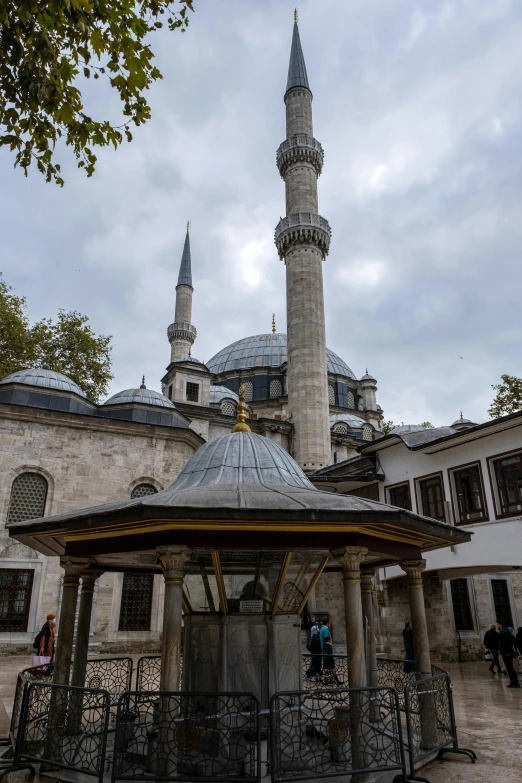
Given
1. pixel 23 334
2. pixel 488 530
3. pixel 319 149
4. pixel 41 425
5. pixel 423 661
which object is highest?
pixel 319 149

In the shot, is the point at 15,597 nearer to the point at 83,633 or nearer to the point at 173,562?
the point at 83,633

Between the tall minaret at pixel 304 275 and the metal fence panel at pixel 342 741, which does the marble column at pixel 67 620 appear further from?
the tall minaret at pixel 304 275

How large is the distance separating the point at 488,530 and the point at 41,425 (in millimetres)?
12941

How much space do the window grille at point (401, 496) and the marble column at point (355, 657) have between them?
9.89 metres

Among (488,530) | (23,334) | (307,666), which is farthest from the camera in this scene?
(23,334)

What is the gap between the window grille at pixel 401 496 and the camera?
1491cm

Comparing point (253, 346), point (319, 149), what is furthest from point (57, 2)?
point (253, 346)

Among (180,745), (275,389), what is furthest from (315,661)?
(275,389)

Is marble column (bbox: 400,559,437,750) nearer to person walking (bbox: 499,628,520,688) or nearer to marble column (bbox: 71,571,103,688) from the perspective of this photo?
marble column (bbox: 71,571,103,688)

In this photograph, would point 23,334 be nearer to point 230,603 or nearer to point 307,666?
point 307,666

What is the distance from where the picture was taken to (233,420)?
26625 millimetres

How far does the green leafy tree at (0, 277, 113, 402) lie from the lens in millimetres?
23688

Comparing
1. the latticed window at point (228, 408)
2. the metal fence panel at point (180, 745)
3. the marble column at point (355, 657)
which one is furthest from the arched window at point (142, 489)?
the marble column at point (355, 657)

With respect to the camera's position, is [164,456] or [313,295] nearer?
[164,456]
